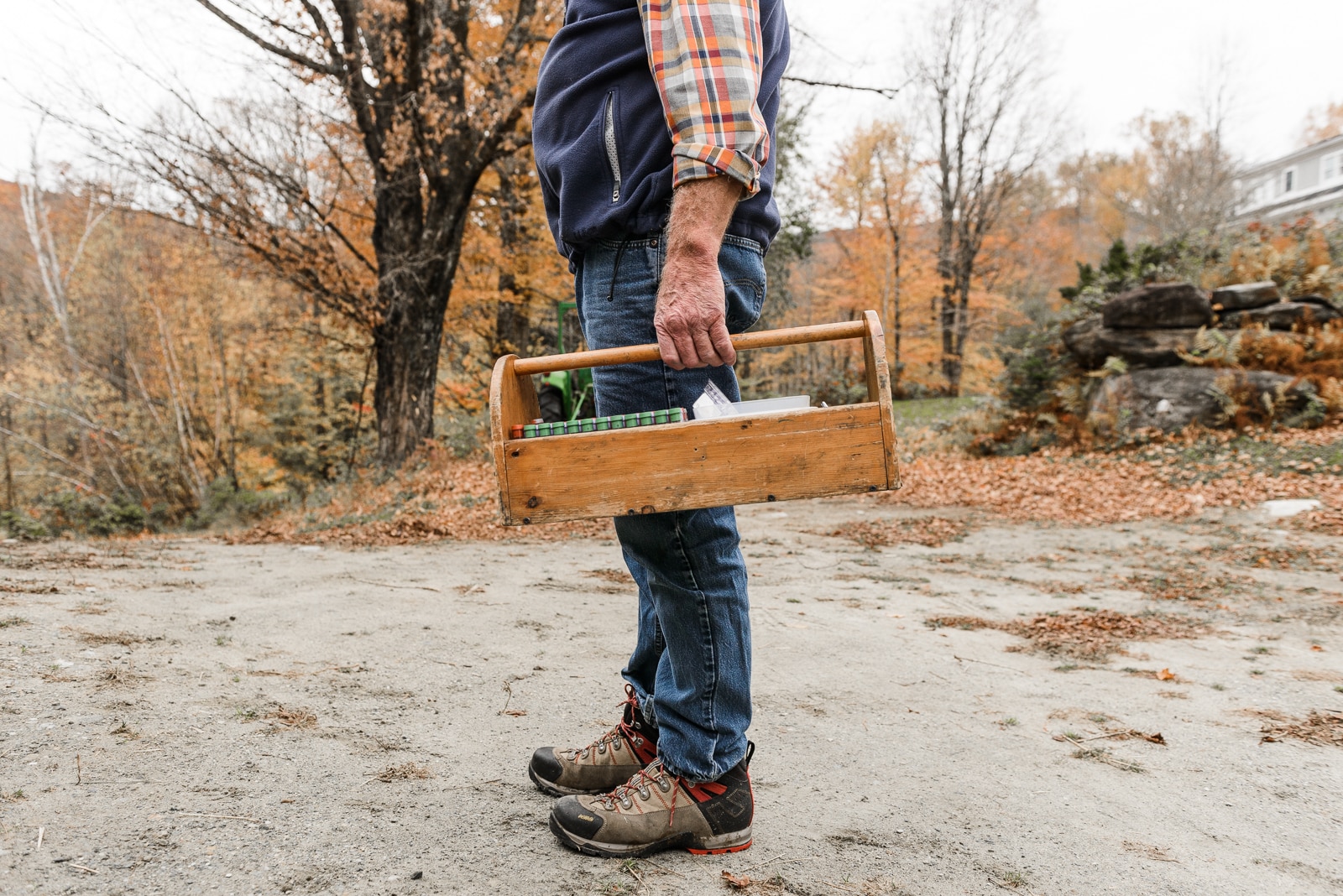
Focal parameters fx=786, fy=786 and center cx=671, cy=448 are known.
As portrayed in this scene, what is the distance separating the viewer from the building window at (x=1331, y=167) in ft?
138

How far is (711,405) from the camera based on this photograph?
1601 mm

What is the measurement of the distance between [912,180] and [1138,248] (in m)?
13.4

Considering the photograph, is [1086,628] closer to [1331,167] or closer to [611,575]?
[611,575]

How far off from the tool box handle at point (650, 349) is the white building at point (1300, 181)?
4821 cm

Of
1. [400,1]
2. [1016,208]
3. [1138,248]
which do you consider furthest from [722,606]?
[1016,208]

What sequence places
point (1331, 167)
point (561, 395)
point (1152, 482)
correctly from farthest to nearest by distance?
point (1331, 167)
point (1152, 482)
point (561, 395)

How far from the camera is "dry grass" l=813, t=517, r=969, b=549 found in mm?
6504

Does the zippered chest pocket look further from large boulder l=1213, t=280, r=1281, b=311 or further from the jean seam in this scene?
large boulder l=1213, t=280, r=1281, b=311

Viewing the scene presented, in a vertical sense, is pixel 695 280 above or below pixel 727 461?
above

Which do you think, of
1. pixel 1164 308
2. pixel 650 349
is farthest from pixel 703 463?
pixel 1164 308

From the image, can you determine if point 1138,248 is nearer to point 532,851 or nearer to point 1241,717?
point 1241,717

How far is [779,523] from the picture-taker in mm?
7500

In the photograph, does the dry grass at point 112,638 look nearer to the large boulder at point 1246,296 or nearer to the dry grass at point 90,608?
the dry grass at point 90,608

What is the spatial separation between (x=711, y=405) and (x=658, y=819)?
884 mm
